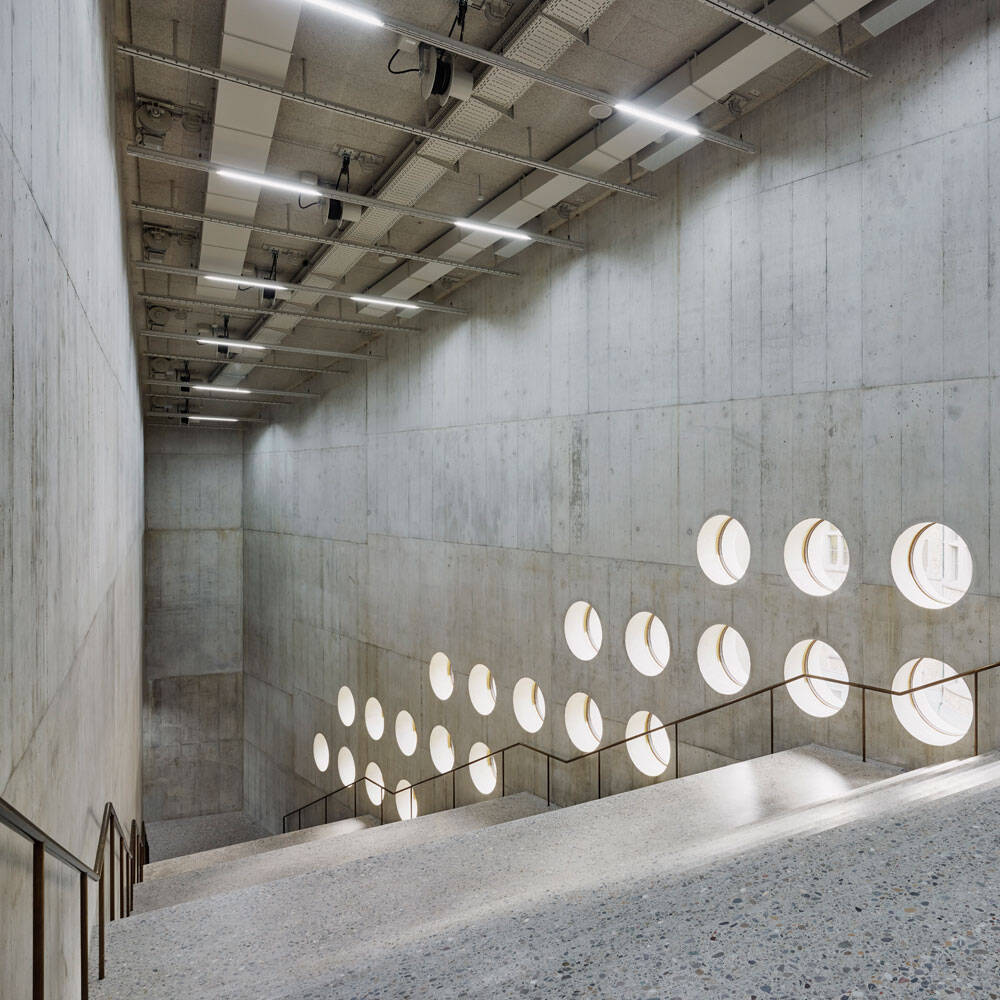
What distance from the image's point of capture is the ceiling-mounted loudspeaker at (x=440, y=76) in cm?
708

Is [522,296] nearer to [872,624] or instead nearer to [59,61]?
[872,624]

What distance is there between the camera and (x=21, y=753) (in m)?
2.56

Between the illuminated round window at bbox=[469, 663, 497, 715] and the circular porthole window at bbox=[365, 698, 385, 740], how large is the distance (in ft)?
12.9

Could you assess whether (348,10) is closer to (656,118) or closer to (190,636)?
(656,118)

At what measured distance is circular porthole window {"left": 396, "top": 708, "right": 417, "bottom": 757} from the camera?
15.9m

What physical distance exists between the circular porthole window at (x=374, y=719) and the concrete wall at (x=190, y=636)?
11.1 metres

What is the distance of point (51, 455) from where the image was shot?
134 inches

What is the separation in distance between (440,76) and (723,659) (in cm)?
761

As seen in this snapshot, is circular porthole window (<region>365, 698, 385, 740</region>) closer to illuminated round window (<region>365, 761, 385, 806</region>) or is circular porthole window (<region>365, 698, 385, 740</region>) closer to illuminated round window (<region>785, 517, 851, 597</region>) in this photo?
illuminated round window (<region>365, 761, 385, 806</region>)

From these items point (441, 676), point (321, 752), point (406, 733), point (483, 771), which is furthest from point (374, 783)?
point (483, 771)

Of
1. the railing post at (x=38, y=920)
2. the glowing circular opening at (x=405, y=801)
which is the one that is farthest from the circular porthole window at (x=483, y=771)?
the railing post at (x=38, y=920)

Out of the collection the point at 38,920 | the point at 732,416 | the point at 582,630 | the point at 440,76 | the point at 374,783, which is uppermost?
the point at 440,76

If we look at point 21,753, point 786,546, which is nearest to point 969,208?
point 786,546

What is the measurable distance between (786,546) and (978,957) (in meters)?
6.53
